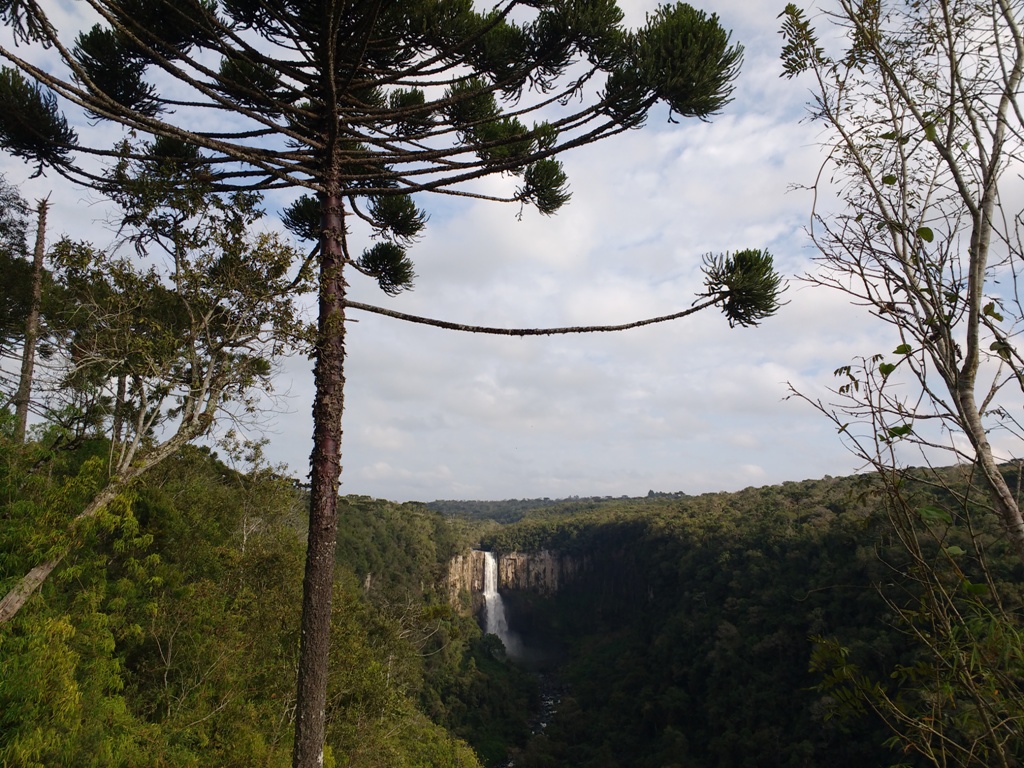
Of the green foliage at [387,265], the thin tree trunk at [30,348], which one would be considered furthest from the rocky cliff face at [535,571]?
the green foliage at [387,265]

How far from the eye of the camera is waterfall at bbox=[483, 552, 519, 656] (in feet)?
219

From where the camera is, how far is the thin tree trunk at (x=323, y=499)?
113 inches

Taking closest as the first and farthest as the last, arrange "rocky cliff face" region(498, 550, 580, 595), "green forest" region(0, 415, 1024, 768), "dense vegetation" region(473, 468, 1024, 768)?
"green forest" region(0, 415, 1024, 768), "dense vegetation" region(473, 468, 1024, 768), "rocky cliff face" region(498, 550, 580, 595)

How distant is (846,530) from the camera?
26.7 metres

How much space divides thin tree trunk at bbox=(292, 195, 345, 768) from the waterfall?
6697 cm

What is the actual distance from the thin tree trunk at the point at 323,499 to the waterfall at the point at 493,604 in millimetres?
66968

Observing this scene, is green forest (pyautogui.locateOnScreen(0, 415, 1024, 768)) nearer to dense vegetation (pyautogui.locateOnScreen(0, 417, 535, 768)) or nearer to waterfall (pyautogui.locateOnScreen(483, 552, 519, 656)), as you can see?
dense vegetation (pyautogui.locateOnScreen(0, 417, 535, 768))

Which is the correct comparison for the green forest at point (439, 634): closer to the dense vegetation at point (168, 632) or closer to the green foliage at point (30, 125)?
the dense vegetation at point (168, 632)

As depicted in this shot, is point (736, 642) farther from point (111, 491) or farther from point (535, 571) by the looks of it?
point (535, 571)

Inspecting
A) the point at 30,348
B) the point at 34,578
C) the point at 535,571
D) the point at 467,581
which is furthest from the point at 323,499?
the point at 535,571

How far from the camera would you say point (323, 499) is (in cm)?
311

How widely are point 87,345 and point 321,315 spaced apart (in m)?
3.40

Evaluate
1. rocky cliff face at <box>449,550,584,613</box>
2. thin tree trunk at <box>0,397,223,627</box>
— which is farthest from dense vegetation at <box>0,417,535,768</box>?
rocky cliff face at <box>449,550,584,613</box>

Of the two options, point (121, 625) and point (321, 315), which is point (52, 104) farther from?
point (121, 625)
